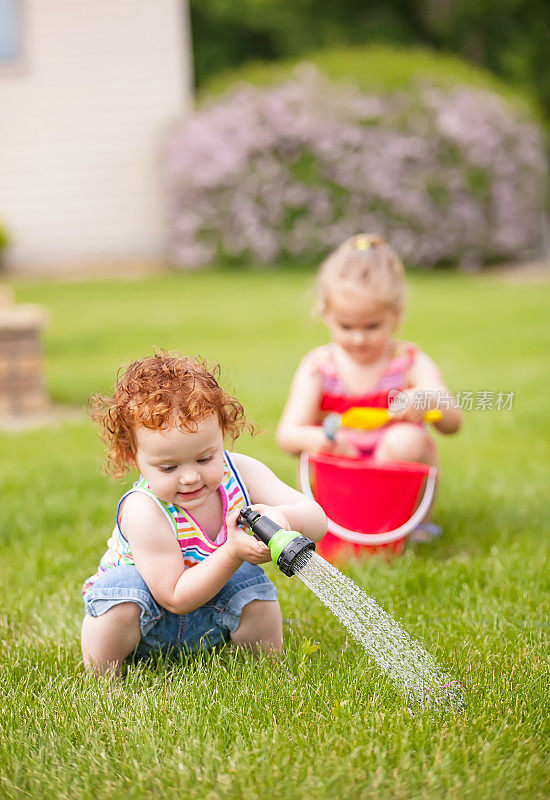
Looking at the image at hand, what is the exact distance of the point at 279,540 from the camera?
1.78 meters

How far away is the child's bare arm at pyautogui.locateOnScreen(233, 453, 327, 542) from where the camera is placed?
6.46 ft

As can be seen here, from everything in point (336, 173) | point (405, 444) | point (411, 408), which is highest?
point (411, 408)

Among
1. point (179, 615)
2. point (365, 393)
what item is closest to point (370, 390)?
point (365, 393)

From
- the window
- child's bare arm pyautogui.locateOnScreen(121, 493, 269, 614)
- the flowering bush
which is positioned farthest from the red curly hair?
the window

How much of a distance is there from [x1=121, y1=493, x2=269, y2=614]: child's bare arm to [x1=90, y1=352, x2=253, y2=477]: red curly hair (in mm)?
129

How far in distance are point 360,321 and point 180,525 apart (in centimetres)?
121

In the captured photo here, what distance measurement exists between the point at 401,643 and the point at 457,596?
52cm

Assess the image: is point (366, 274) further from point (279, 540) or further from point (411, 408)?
point (279, 540)

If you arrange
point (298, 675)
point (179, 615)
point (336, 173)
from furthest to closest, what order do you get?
1. point (336, 173)
2. point (179, 615)
3. point (298, 675)

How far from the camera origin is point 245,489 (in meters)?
2.12

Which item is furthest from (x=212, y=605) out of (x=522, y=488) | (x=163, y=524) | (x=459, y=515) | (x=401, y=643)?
(x=522, y=488)

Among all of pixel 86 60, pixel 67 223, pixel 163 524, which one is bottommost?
pixel 67 223

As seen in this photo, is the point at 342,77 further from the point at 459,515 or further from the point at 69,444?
the point at 459,515

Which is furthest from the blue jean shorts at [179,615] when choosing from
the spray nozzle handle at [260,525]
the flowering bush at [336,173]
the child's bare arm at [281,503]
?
the flowering bush at [336,173]
